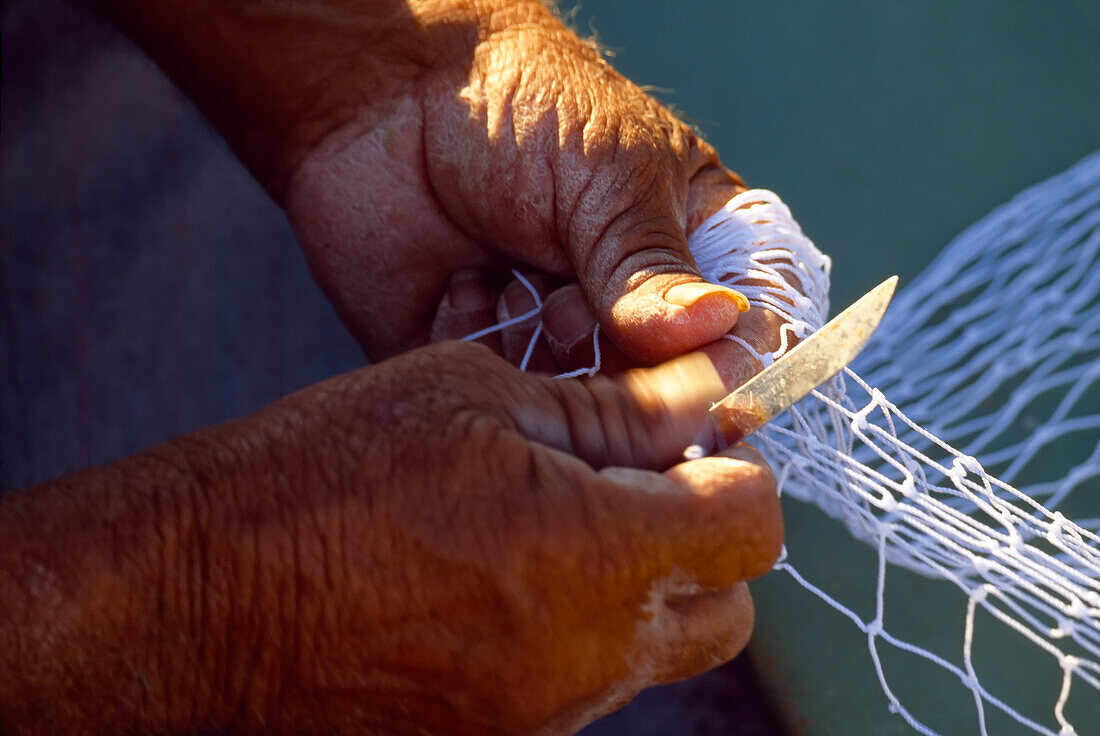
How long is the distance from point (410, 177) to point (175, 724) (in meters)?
0.76

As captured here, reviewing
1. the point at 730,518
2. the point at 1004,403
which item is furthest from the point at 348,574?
the point at 1004,403

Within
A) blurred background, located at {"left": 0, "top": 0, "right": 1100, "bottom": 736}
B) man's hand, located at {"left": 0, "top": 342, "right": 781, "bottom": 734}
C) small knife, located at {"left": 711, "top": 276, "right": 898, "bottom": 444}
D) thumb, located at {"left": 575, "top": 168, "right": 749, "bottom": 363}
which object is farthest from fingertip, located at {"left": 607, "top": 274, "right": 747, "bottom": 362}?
blurred background, located at {"left": 0, "top": 0, "right": 1100, "bottom": 736}

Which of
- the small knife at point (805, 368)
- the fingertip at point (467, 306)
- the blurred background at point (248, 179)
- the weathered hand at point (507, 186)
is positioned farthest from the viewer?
the blurred background at point (248, 179)

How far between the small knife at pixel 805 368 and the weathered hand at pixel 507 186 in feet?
0.37

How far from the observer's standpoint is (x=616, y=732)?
1.27 meters

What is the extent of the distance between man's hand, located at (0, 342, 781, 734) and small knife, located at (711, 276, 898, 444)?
100 mm

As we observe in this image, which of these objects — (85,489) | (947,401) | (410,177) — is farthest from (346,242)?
(947,401)

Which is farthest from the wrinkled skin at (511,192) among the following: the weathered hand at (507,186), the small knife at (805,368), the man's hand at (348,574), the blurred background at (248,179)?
the blurred background at (248,179)

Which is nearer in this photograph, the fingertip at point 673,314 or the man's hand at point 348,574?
the man's hand at point 348,574

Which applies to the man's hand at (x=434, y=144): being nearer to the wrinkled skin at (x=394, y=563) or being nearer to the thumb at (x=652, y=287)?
the thumb at (x=652, y=287)

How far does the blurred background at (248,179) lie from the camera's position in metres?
1.59

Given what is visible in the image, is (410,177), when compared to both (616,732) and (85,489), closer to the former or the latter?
(85,489)

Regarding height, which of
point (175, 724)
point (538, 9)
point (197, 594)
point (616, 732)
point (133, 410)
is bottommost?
point (616, 732)

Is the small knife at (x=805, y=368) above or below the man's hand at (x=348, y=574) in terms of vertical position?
above
